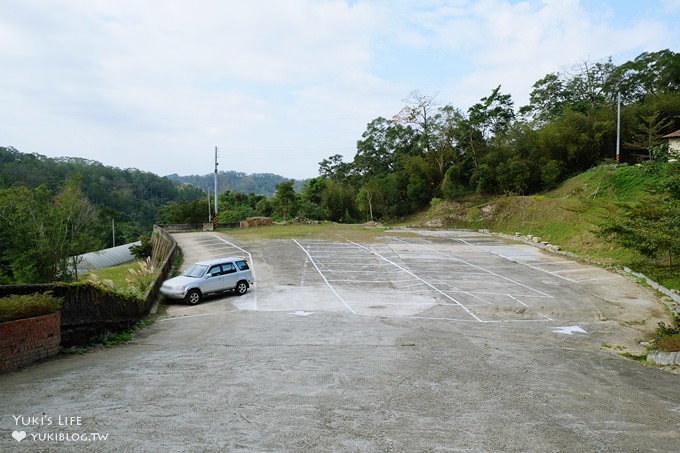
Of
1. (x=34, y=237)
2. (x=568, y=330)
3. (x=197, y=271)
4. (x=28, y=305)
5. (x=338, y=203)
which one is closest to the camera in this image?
(x=28, y=305)

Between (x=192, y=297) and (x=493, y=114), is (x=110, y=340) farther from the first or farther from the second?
(x=493, y=114)

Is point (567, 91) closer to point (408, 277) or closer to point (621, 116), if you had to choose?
point (621, 116)

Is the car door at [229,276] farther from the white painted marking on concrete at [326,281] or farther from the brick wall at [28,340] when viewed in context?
the brick wall at [28,340]

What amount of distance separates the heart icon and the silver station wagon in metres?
12.9

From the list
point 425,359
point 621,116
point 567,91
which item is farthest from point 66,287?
point 567,91

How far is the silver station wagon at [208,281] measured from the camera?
58.9 ft

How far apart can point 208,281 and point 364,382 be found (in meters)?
12.4

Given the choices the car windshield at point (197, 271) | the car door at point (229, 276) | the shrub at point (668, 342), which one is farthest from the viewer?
the car door at point (229, 276)

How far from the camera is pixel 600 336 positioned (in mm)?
13930

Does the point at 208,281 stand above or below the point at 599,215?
below

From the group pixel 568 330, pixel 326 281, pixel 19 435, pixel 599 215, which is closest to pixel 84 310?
pixel 19 435

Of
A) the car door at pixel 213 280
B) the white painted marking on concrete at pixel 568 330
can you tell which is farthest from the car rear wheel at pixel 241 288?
the white painted marking on concrete at pixel 568 330

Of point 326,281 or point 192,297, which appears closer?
point 192,297

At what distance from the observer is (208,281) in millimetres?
18594
